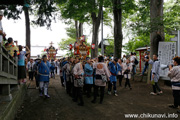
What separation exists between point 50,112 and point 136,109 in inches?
124

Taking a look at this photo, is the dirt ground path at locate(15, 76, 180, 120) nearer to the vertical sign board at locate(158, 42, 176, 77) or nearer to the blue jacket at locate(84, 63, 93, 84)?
the blue jacket at locate(84, 63, 93, 84)

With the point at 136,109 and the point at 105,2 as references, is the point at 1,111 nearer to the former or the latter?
the point at 136,109

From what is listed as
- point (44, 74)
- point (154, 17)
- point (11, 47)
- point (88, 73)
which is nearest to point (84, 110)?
point (88, 73)

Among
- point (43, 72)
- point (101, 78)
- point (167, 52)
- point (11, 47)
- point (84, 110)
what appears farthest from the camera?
point (167, 52)

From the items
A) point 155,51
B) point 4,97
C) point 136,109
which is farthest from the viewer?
point 155,51

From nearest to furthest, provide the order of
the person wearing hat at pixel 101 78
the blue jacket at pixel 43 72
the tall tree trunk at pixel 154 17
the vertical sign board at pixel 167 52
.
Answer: the person wearing hat at pixel 101 78 < the blue jacket at pixel 43 72 < the vertical sign board at pixel 167 52 < the tall tree trunk at pixel 154 17

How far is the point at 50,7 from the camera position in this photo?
14570 millimetres

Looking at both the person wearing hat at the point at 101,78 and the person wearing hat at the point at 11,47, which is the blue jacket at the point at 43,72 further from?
the person wearing hat at the point at 101,78

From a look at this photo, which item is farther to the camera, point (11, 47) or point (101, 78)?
point (101, 78)

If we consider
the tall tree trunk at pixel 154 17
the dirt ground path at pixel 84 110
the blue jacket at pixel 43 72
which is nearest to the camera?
the dirt ground path at pixel 84 110

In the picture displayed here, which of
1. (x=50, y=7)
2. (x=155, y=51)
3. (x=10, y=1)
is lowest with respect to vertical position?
(x=155, y=51)

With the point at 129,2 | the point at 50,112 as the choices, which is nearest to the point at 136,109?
the point at 50,112

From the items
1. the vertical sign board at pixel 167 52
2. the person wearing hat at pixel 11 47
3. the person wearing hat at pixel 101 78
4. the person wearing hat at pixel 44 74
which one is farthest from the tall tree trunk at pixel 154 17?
the person wearing hat at pixel 11 47

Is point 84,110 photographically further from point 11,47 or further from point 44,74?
point 11,47
